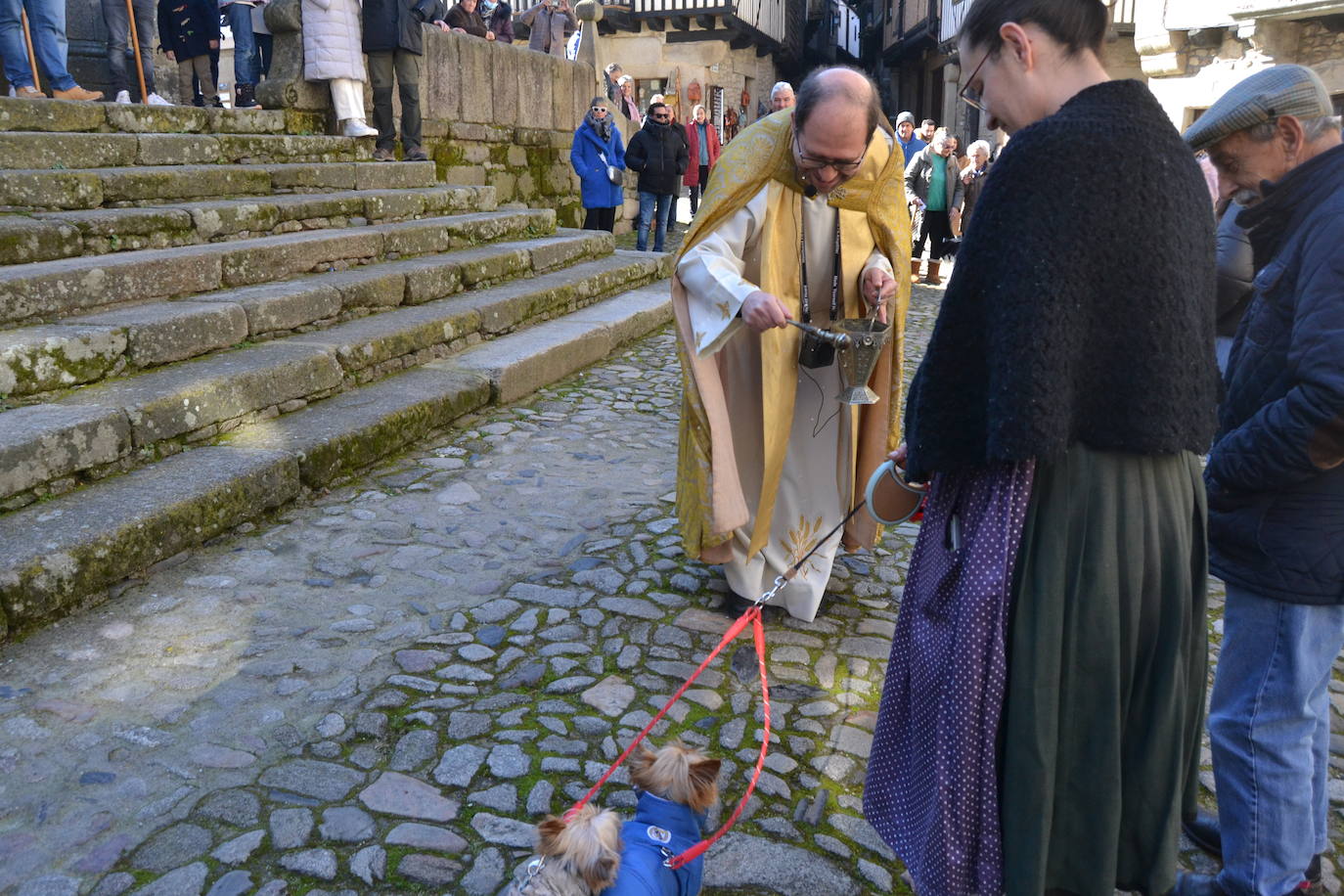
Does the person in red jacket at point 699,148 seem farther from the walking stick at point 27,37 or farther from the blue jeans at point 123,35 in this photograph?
the walking stick at point 27,37

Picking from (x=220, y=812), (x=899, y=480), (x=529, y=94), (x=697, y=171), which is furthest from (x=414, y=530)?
(x=697, y=171)

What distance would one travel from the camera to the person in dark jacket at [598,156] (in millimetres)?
10844

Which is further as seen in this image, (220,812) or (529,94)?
(529,94)

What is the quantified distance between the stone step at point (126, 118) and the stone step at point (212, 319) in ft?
5.55

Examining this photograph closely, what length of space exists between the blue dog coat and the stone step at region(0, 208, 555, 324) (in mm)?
4045

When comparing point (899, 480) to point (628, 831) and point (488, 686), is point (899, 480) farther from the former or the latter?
point (488, 686)

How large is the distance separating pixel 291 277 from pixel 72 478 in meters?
2.69

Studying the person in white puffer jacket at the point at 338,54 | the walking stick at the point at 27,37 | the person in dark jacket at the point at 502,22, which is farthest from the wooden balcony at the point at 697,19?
the walking stick at the point at 27,37

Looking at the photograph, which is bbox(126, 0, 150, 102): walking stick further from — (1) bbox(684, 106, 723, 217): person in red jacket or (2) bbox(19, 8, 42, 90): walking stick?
(1) bbox(684, 106, 723, 217): person in red jacket

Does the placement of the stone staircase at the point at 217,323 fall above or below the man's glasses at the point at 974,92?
below

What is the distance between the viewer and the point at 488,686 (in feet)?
9.99

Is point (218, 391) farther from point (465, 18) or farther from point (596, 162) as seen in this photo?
point (465, 18)

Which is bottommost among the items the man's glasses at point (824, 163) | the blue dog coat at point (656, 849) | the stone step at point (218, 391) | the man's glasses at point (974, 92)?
the blue dog coat at point (656, 849)

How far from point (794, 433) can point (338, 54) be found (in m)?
6.48
